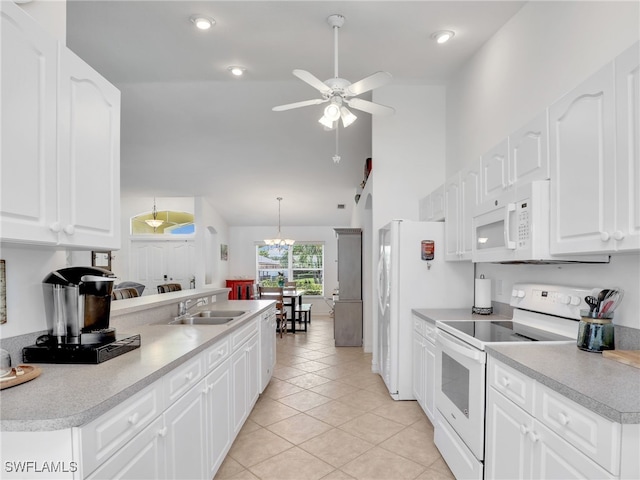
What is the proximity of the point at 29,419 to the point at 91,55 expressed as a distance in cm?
369

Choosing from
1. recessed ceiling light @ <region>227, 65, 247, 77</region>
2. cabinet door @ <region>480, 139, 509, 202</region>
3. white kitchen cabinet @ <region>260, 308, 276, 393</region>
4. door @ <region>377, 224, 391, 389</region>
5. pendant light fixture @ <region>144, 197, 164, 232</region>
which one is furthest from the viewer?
pendant light fixture @ <region>144, 197, 164, 232</region>

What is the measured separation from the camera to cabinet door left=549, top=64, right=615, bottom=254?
5.07ft

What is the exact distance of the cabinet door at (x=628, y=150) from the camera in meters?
1.40

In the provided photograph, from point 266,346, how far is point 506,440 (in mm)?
2438

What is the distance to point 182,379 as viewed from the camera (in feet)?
5.61

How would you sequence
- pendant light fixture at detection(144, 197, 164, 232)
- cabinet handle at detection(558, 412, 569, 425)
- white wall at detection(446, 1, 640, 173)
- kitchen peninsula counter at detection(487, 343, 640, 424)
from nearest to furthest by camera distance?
kitchen peninsula counter at detection(487, 343, 640, 424)
cabinet handle at detection(558, 412, 569, 425)
white wall at detection(446, 1, 640, 173)
pendant light fixture at detection(144, 197, 164, 232)

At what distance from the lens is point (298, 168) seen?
22.8 ft

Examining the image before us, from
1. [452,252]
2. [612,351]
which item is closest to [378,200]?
[452,252]

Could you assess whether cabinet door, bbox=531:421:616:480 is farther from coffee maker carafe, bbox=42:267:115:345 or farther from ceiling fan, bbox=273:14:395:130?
ceiling fan, bbox=273:14:395:130

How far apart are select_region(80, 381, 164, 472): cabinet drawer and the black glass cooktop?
163 cm

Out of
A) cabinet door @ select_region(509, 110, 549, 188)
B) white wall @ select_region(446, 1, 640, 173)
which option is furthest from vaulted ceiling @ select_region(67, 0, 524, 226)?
cabinet door @ select_region(509, 110, 549, 188)

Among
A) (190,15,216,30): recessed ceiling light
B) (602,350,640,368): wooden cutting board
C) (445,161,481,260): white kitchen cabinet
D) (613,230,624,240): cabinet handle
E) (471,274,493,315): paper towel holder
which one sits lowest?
(471,274,493,315): paper towel holder

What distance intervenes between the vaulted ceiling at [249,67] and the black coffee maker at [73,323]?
2.24m

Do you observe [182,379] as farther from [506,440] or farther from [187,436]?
[506,440]
